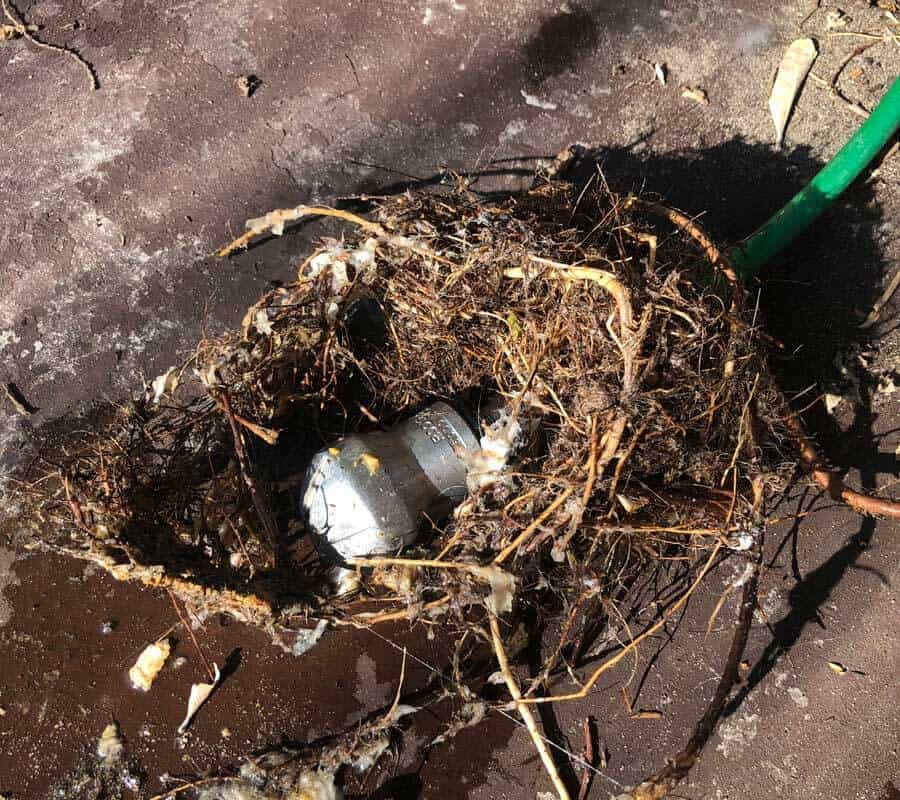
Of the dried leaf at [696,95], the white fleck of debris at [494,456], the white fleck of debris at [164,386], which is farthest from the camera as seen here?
the dried leaf at [696,95]

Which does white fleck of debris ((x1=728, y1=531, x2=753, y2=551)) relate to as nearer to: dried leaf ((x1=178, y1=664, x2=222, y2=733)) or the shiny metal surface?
the shiny metal surface

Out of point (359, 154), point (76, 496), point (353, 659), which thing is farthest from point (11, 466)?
point (359, 154)

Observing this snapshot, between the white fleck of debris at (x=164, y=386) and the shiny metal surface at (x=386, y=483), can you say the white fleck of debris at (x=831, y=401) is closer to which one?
the shiny metal surface at (x=386, y=483)

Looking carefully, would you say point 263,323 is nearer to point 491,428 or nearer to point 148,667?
point 491,428

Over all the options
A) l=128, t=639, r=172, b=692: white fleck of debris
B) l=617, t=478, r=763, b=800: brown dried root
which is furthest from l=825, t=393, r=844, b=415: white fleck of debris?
l=128, t=639, r=172, b=692: white fleck of debris

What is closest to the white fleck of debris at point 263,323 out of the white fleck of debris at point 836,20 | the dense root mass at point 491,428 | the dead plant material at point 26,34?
the dense root mass at point 491,428
